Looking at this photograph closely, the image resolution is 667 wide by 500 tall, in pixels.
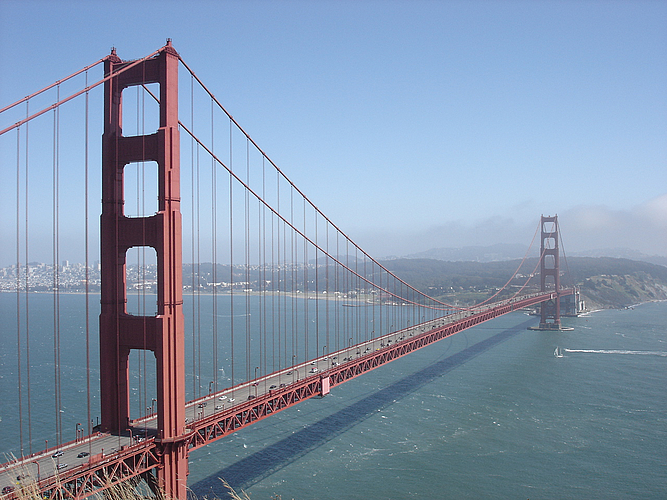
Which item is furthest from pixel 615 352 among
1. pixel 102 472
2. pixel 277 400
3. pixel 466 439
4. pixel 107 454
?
pixel 102 472

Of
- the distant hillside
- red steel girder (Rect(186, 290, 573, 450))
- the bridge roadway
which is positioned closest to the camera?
the bridge roadway

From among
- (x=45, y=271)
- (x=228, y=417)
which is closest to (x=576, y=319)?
(x=228, y=417)

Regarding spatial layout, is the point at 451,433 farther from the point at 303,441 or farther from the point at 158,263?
the point at 158,263

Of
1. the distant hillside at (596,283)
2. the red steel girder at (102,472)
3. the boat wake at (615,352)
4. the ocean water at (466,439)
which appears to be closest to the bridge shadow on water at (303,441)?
the ocean water at (466,439)

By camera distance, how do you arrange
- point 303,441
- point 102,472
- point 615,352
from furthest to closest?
point 615,352 < point 303,441 < point 102,472

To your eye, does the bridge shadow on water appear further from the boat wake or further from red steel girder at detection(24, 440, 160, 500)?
the boat wake

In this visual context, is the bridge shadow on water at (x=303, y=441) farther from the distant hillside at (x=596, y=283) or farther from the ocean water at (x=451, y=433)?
the distant hillside at (x=596, y=283)

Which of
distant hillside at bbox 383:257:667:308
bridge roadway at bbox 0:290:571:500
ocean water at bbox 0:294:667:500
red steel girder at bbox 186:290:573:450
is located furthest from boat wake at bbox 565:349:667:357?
distant hillside at bbox 383:257:667:308

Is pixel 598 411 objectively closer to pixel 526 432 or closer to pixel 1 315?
pixel 526 432
